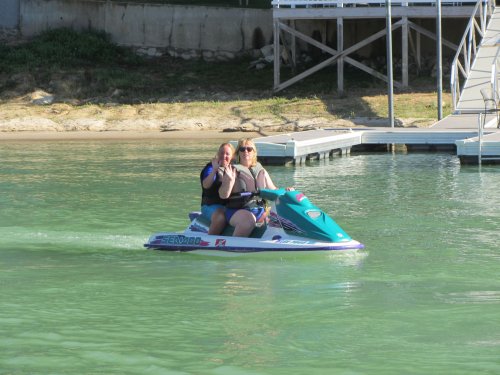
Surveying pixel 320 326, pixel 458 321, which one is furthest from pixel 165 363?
pixel 458 321

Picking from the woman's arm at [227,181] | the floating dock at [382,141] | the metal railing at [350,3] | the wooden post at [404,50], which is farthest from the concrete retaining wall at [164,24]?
the woman's arm at [227,181]

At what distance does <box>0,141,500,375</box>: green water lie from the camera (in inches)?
369

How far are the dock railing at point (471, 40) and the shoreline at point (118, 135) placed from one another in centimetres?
528

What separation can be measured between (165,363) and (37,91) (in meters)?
25.9

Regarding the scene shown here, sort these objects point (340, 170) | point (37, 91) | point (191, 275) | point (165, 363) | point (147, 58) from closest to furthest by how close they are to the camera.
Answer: point (165, 363), point (191, 275), point (340, 170), point (37, 91), point (147, 58)

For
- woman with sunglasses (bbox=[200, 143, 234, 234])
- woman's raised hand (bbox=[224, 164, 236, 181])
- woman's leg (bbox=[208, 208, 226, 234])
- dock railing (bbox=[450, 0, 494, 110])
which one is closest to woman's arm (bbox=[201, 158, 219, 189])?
woman with sunglasses (bbox=[200, 143, 234, 234])

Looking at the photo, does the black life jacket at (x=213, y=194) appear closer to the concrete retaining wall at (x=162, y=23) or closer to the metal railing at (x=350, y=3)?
the metal railing at (x=350, y=3)

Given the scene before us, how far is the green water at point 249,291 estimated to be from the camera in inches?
369

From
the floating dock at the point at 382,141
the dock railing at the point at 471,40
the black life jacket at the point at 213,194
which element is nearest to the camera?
the black life jacket at the point at 213,194

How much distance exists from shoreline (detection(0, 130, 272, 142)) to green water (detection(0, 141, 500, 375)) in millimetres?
10650

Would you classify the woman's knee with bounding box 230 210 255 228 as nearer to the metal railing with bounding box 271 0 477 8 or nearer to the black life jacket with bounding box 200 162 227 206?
the black life jacket with bounding box 200 162 227 206

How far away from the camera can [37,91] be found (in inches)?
1348

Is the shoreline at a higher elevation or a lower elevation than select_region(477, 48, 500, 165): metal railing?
lower

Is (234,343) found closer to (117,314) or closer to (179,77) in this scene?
(117,314)
